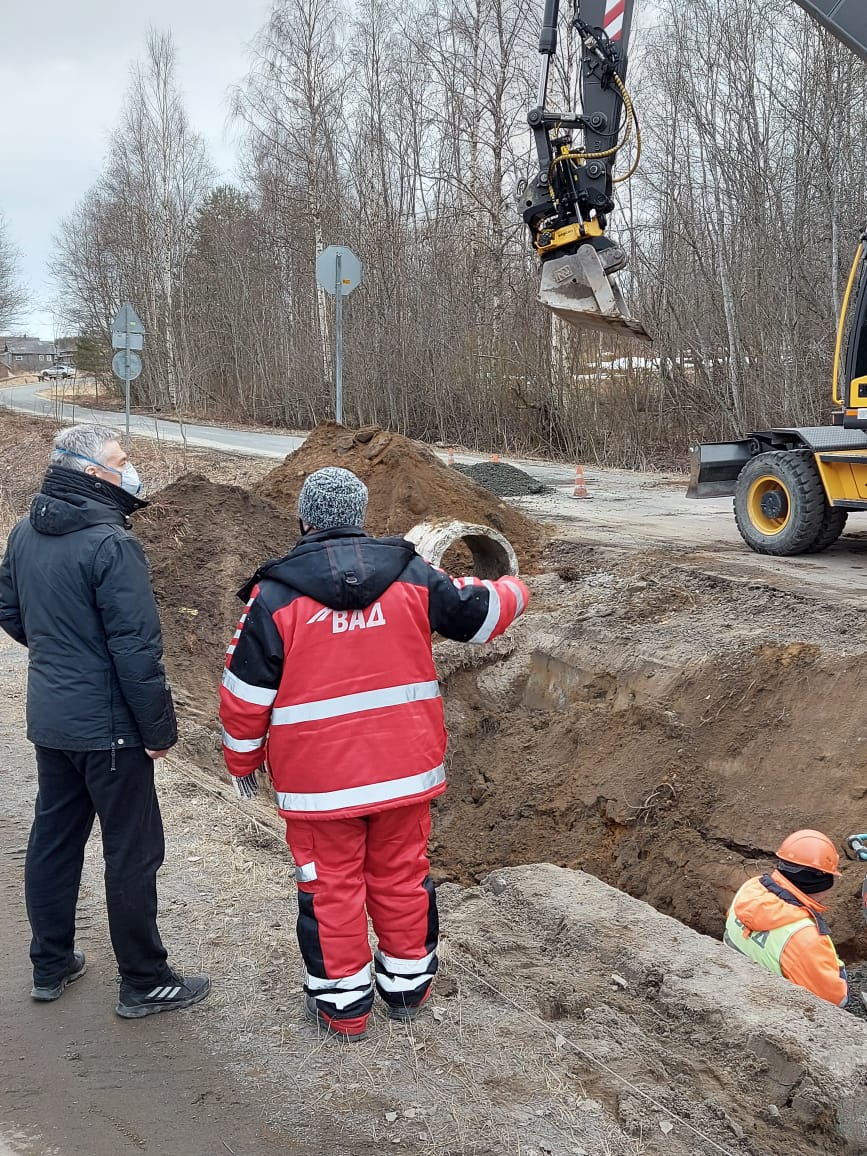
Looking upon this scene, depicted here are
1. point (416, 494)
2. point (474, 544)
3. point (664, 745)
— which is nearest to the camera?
point (664, 745)

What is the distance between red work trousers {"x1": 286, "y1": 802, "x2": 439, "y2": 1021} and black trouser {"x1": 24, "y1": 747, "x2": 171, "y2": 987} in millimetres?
549

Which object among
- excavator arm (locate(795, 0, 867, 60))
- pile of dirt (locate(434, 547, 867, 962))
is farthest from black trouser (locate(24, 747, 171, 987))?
excavator arm (locate(795, 0, 867, 60))

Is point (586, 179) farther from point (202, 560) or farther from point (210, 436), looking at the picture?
point (210, 436)

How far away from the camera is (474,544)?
9.27 metres

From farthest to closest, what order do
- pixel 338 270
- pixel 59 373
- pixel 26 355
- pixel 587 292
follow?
pixel 26 355
pixel 59 373
pixel 338 270
pixel 587 292

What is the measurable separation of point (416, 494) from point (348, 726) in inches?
296

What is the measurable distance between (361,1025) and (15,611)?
1944mm

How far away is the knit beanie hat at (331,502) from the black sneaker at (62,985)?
1890 mm

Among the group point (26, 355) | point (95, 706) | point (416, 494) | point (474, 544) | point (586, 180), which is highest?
point (26, 355)

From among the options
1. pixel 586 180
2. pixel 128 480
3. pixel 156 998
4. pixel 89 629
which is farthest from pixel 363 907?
pixel 586 180

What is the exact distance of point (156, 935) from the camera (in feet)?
11.3

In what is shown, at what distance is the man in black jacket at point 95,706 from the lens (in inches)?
129

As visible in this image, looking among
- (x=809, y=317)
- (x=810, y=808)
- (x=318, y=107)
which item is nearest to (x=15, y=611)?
(x=810, y=808)

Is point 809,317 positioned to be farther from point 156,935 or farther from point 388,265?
point 156,935
